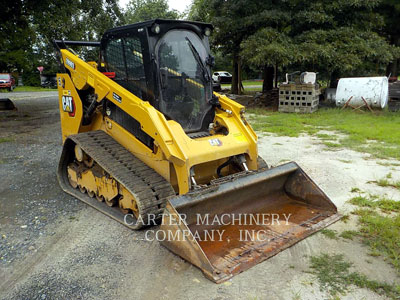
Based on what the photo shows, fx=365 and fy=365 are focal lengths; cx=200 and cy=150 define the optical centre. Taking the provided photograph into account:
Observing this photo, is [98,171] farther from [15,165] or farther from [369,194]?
[369,194]

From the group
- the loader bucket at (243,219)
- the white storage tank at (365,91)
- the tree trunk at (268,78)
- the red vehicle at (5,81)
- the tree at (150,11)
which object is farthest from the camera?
the tree at (150,11)

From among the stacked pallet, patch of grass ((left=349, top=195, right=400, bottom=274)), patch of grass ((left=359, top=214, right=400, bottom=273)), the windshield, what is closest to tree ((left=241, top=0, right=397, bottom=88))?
the stacked pallet

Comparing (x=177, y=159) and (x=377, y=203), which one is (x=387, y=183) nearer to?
(x=377, y=203)

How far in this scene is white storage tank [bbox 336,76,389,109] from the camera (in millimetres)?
12375

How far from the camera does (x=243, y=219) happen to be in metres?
4.12

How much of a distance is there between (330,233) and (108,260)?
232 cm

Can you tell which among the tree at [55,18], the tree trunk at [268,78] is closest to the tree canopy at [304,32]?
the tree trunk at [268,78]

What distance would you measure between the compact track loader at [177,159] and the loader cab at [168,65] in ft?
0.04

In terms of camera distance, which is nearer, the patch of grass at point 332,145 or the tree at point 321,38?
the patch of grass at point 332,145

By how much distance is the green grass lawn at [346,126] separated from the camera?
25.7 ft

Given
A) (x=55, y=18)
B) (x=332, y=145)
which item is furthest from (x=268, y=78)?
(x=332, y=145)

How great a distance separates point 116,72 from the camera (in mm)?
4953

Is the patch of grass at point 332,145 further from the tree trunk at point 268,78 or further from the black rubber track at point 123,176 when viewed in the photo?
the tree trunk at point 268,78

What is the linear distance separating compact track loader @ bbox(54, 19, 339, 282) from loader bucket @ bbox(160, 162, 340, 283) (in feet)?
0.04
